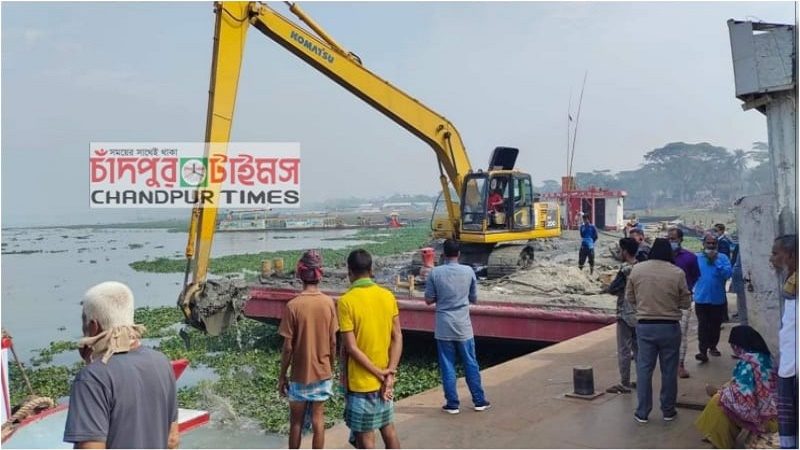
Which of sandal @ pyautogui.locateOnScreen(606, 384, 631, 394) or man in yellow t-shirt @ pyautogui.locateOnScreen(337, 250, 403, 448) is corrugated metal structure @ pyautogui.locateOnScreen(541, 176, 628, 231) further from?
man in yellow t-shirt @ pyautogui.locateOnScreen(337, 250, 403, 448)

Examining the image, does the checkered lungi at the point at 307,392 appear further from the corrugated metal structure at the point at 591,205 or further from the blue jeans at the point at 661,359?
the corrugated metal structure at the point at 591,205

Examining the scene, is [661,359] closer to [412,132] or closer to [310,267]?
[310,267]

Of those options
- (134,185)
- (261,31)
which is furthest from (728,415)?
(134,185)

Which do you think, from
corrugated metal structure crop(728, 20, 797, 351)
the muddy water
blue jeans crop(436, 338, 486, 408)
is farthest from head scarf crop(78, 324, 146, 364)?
the muddy water

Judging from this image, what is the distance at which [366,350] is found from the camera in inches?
152

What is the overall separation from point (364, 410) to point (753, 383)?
7.56 feet

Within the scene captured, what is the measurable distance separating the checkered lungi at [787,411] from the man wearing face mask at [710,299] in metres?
2.92

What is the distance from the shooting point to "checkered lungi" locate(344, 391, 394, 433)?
3889mm

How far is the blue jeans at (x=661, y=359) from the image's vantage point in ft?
15.4

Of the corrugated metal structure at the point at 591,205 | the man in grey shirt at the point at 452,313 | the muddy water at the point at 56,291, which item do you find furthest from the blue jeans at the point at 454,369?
the corrugated metal structure at the point at 591,205

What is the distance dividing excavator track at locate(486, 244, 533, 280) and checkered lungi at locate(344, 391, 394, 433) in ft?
31.9

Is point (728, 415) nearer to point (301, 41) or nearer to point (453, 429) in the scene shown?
point (453, 429)

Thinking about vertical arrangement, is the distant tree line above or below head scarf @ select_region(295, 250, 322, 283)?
above

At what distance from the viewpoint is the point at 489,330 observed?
980 cm
